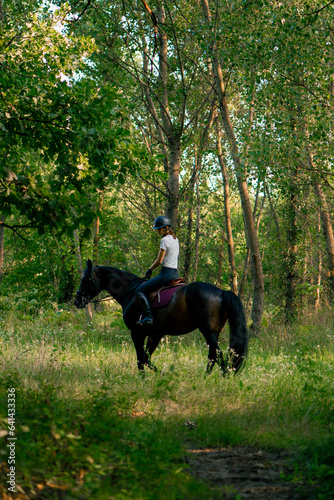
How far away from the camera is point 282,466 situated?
523 centimetres

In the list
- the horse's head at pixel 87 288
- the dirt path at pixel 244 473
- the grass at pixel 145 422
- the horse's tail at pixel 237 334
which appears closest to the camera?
the grass at pixel 145 422

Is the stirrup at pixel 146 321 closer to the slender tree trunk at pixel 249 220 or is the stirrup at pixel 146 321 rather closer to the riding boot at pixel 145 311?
A: the riding boot at pixel 145 311

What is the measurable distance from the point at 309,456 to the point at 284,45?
36.6ft

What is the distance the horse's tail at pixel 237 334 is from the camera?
8.30m

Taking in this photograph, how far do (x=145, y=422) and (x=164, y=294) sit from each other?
3.39m

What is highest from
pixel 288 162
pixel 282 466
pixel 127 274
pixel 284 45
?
pixel 284 45

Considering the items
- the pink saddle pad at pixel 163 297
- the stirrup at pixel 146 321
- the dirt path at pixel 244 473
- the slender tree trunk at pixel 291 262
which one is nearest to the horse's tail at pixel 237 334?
the pink saddle pad at pixel 163 297

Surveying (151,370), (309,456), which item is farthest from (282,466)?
(151,370)

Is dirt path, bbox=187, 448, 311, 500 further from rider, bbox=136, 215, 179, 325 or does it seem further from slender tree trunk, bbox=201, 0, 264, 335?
slender tree trunk, bbox=201, 0, 264, 335

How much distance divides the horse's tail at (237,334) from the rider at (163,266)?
1.30 m

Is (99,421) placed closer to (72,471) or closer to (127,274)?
(72,471)

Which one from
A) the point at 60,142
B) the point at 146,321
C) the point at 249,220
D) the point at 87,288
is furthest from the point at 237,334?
the point at 249,220

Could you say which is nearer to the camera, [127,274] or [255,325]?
[127,274]

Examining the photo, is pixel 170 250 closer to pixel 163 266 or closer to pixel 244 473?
pixel 163 266
